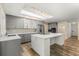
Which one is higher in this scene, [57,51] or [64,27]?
[64,27]

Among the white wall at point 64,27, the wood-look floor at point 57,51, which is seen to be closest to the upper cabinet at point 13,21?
the wood-look floor at point 57,51

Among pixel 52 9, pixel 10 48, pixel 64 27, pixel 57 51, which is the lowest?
pixel 57 51

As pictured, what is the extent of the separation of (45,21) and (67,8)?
54 centimetres

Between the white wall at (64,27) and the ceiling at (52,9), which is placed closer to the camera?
the ceiling at (52,9)

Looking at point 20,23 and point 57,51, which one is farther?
point 57,51

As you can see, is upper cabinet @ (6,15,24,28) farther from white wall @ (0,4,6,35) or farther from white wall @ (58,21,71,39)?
white wall @ (58,21,71,39)

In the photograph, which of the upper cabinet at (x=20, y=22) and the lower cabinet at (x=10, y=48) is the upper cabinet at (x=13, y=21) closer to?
the upper cabinet at (x=20, y=22)

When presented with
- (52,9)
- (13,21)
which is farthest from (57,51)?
(13,21)

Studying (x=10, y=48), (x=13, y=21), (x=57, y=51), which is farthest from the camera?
(x=57, y=51)

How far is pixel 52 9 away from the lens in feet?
4.49

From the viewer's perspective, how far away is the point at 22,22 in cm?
150

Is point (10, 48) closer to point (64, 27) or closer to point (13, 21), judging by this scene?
point (13, 21)

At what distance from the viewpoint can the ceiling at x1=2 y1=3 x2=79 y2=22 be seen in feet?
4.10

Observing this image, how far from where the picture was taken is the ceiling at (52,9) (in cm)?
125
